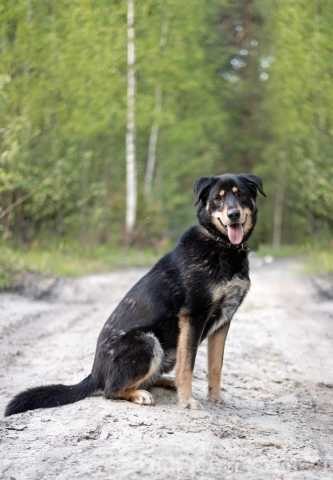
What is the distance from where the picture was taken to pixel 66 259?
557 inches

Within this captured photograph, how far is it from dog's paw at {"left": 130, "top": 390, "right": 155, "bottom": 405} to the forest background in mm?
6279

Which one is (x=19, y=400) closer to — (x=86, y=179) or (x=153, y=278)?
(x=153, y=278)

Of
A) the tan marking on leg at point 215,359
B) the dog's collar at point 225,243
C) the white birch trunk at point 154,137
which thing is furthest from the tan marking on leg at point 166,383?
the white birch trunk at point 154,137

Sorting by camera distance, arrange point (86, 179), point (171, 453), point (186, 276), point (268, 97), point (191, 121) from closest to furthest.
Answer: point (171, 453) < point (186, 276) < point (86, 179) < point (191, 121) < point (268, 97)

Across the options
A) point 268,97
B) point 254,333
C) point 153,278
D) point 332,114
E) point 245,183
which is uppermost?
point 268,97

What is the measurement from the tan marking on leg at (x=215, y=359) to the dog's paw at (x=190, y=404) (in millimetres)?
461

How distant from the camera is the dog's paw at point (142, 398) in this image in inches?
188

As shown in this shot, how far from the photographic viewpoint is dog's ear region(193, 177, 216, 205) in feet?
16.8

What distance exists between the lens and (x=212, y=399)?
533cm

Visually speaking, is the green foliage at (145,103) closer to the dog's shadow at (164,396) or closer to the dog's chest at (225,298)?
the dog's shadow at (164,396)

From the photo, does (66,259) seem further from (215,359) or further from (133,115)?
(215,359)

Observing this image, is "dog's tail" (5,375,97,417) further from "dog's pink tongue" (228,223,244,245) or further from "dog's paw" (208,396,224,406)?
"dog's pink tongue" (228,223,244,245)

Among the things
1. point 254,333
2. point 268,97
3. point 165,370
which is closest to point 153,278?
point 165,370

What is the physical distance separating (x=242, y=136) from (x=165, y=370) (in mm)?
28563
